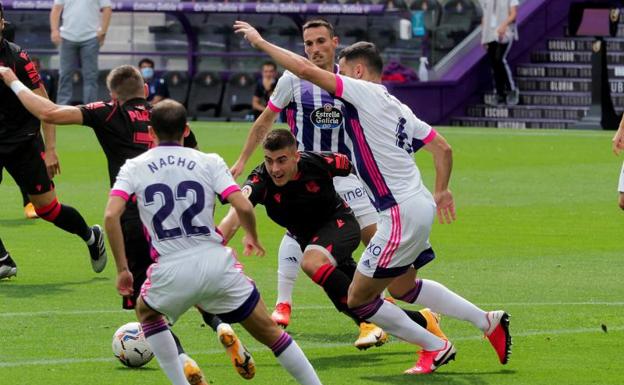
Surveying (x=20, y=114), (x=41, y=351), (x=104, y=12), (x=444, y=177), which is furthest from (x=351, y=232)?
(x=104, y=12)

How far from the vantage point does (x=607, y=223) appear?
15.7 meters

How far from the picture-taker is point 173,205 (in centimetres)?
743

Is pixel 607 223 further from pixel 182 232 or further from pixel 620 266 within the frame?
pixel 182 232

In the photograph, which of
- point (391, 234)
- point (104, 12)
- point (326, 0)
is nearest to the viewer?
point (391, 234)

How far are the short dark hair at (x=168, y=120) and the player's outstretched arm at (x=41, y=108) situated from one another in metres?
1.47

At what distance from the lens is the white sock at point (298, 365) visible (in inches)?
298

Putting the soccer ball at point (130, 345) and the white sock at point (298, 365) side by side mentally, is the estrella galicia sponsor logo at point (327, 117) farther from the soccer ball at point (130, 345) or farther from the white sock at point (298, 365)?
the white sock at point (298, 365)

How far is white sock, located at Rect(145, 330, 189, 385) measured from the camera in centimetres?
768

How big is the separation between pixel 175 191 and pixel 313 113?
9.92 feet

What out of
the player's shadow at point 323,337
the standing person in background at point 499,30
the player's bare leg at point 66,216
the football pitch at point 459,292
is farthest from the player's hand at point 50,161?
the standing person in background at point 499,30

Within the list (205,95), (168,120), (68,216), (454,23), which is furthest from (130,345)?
(454,23)

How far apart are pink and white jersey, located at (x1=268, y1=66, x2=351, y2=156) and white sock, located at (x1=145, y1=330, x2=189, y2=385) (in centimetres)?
290

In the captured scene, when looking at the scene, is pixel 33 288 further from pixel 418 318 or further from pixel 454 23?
pixel 454 23

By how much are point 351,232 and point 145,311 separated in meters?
2.06
